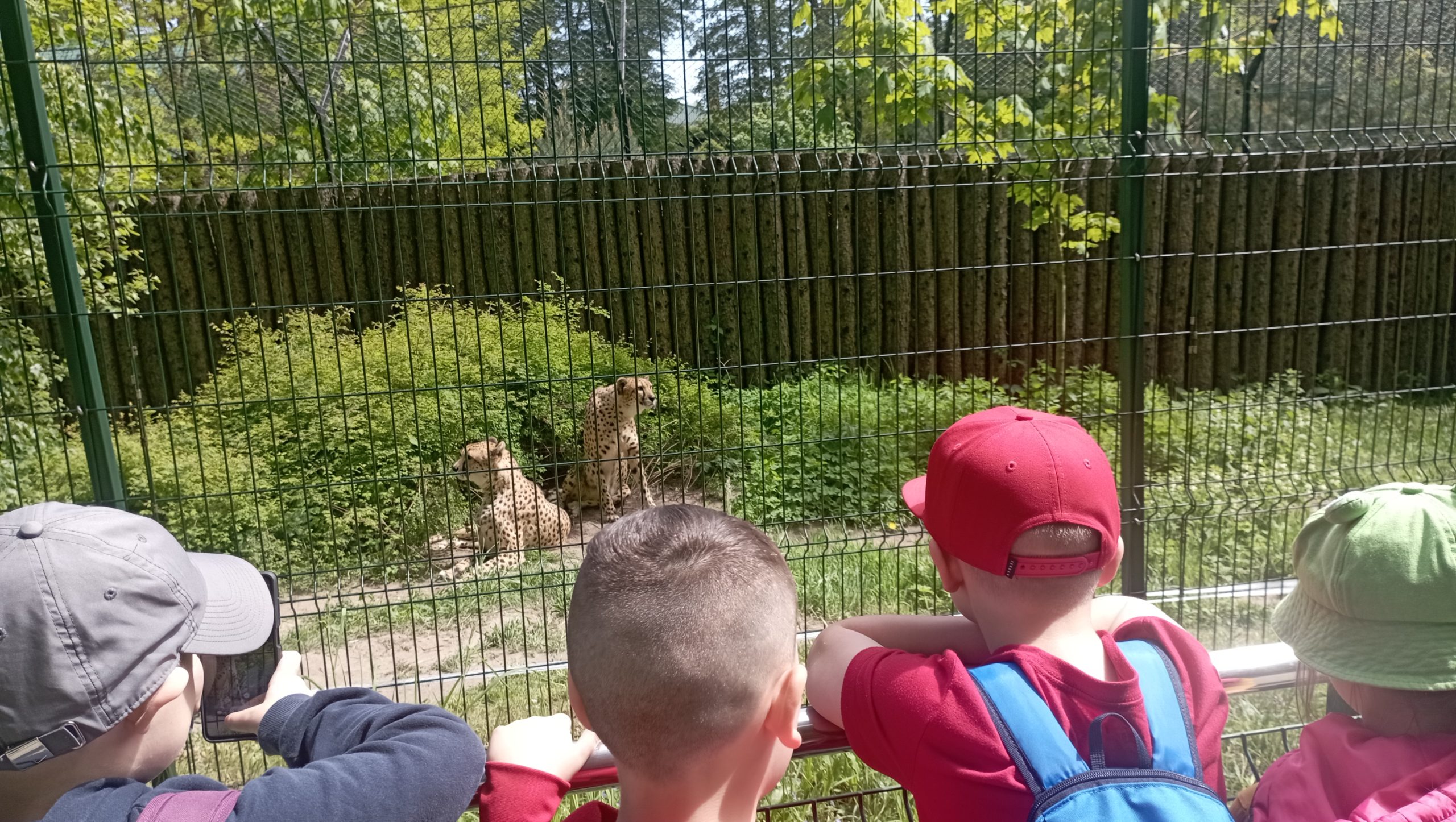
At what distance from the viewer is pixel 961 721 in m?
1.34

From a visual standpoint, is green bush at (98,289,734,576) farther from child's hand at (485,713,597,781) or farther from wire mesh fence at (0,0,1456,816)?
child's hand at (485,713,597,781)

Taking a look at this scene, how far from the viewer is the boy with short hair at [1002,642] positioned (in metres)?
1.34

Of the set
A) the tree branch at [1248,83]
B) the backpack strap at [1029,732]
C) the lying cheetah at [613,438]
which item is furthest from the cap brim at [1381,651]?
the lying cheetah at [613,438]

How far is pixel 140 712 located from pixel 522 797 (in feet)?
1.58

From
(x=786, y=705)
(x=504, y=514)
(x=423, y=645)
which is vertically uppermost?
(x=786, y=705)

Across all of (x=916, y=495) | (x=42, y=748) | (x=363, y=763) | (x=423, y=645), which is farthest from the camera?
(x=423, y=645)

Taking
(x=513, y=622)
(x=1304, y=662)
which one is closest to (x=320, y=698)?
(x=1304, y=662)

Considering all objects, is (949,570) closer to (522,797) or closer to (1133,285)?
(522,797)

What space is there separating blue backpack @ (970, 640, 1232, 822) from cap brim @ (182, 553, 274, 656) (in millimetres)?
1000

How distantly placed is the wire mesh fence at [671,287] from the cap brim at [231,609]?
6.53ft

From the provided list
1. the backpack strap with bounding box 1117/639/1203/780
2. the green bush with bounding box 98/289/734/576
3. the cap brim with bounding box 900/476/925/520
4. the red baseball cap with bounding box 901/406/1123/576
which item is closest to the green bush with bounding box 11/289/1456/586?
the green bush with bounding box 98/289/734/576

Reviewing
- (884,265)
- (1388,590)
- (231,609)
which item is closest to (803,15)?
(1388,590)

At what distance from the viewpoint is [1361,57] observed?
524 cm

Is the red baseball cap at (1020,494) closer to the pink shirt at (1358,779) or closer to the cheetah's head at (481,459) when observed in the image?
the pink shirt at (1358,779)
